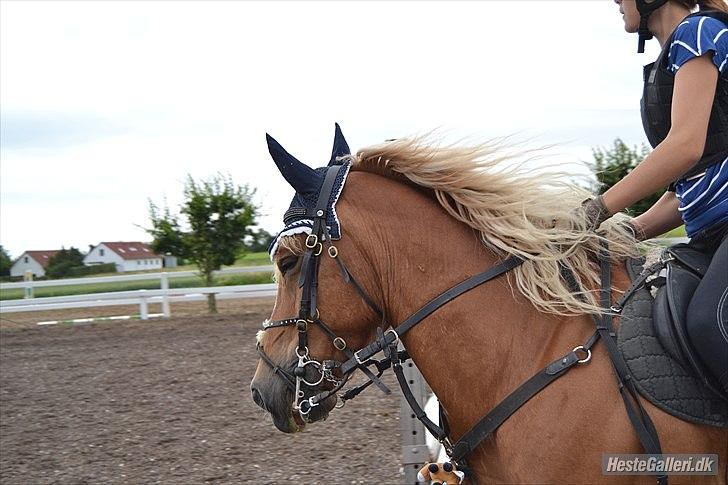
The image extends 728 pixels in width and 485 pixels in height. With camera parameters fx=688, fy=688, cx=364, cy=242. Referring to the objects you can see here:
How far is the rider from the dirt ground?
2.19m

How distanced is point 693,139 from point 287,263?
1.55 m

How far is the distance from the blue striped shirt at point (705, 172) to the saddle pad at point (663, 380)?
434mm

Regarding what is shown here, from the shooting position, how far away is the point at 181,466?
6.32m

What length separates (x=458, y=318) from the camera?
2617mm

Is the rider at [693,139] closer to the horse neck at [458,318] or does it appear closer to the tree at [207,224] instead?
the horse neck at [458,318]

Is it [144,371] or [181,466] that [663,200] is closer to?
[181,466]

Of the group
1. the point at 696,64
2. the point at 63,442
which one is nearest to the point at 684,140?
the point at 696,64

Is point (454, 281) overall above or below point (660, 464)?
above

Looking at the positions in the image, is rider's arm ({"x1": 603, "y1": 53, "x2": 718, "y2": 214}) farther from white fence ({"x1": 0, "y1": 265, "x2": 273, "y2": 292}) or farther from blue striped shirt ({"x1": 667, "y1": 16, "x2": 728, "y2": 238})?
white fence ({"x1": 0, "y1": 265, "x2": 273, "y2": 292})

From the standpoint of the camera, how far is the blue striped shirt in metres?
2.35

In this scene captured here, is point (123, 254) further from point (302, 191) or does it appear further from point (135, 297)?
point (302, 191)

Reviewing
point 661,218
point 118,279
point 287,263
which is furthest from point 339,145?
point 118,279

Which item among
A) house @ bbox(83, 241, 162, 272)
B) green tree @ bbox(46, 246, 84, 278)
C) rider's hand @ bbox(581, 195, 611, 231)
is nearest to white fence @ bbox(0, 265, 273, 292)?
green tree @ bbox(46, 246, 84, 278)

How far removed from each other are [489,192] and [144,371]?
863 centimetres
